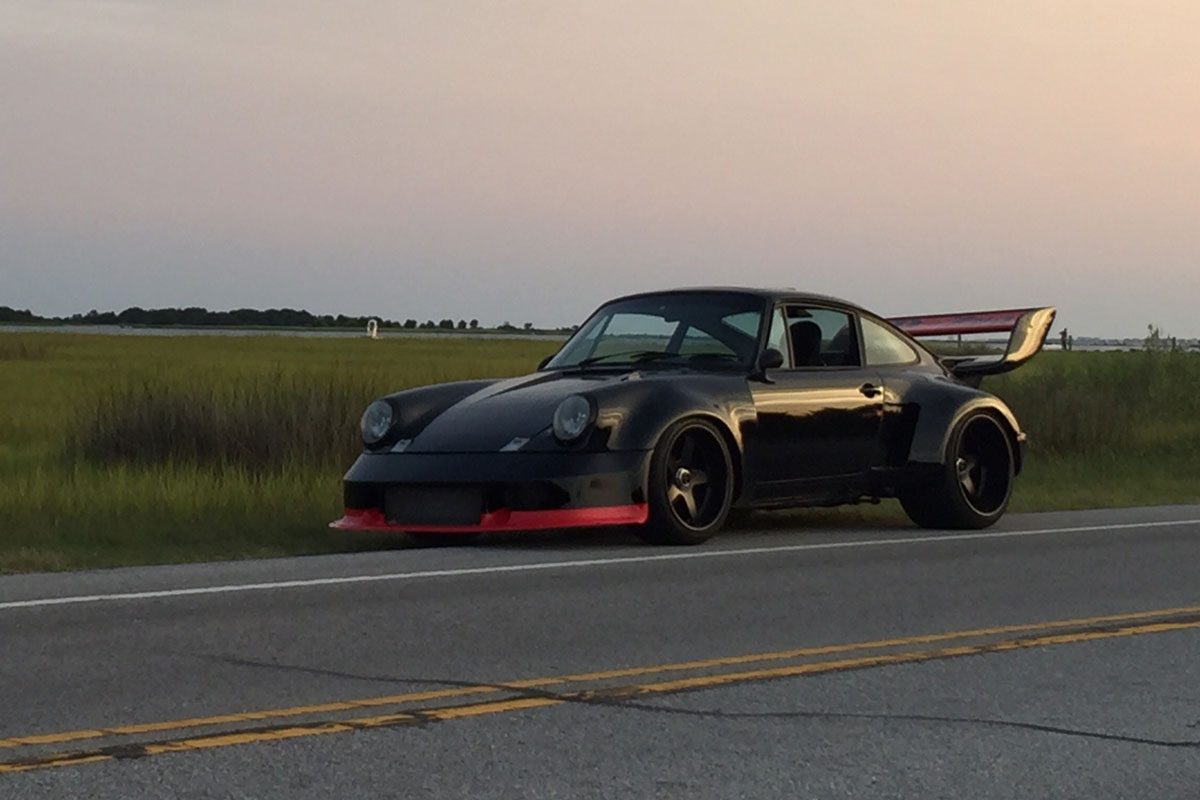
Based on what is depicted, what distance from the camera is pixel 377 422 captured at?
41.8 ft

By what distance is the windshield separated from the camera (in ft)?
43.4

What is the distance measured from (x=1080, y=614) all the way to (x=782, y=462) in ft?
12.5

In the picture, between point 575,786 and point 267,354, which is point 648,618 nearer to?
point 575,786

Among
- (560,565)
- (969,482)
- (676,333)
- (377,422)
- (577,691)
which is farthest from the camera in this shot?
(969,482)

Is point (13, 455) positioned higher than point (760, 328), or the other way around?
point (760, 328)

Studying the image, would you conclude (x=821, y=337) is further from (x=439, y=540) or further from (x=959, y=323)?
(x=959, y=323)

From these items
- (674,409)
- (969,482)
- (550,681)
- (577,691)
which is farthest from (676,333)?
(577,691)

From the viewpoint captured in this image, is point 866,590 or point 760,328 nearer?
point 866,590

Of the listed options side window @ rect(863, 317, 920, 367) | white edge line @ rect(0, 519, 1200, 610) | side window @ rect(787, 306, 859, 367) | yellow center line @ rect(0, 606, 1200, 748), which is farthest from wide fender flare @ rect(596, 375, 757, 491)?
yellow center line @ rect(0, 606, 1200, 748)

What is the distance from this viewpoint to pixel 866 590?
10.2m

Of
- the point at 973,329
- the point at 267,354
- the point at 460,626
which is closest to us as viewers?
the point at 460,626

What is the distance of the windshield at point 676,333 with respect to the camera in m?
13.2

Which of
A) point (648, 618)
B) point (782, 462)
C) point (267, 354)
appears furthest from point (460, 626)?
point (267, 354)

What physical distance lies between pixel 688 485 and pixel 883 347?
236cm
